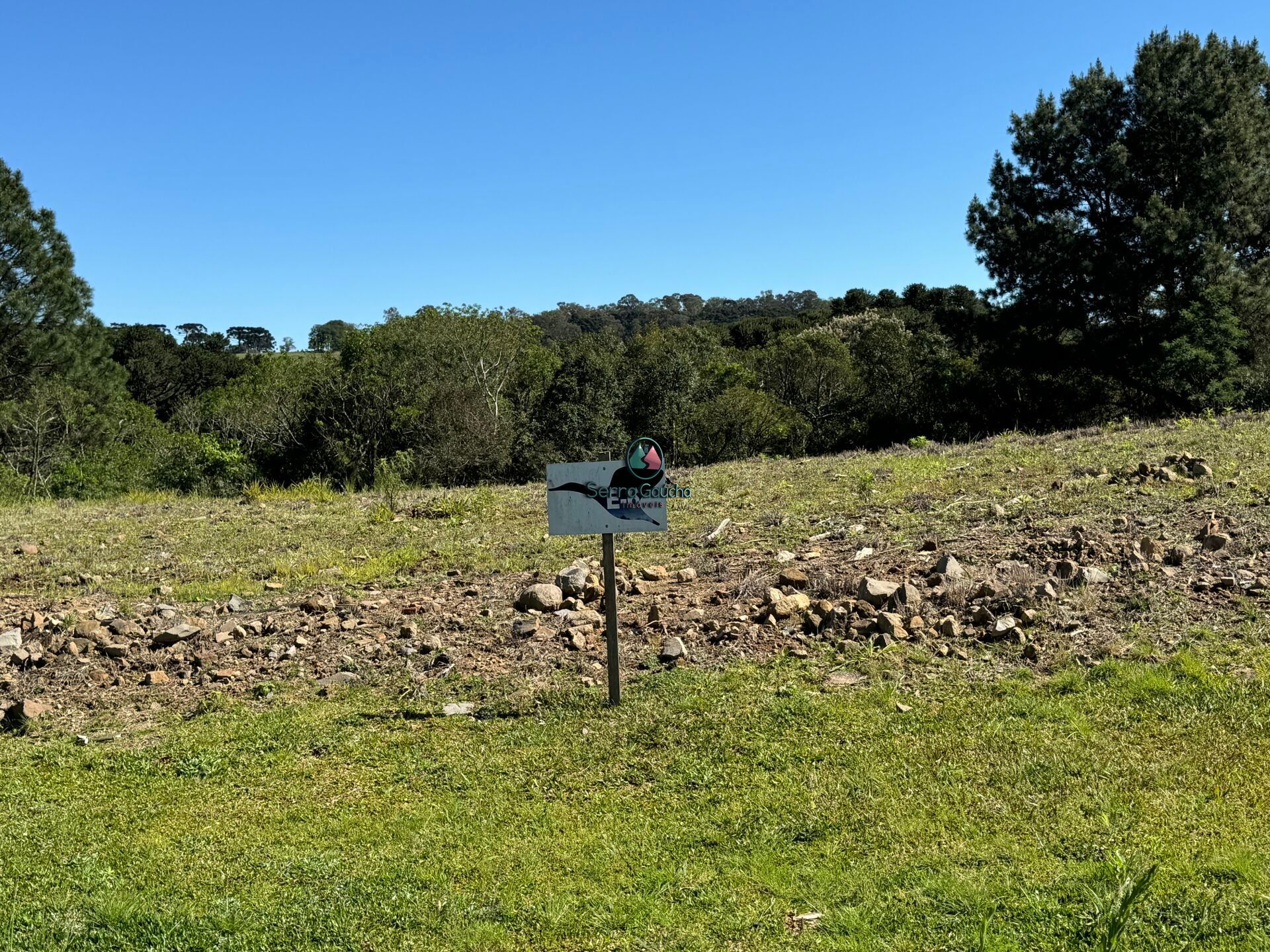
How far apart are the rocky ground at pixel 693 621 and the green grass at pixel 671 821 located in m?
0.53

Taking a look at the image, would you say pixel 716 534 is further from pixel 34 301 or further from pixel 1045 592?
pixel 34 301

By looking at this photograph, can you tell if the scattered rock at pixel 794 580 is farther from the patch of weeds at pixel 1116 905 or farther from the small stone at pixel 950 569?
the patch of weeds at pixel 1116 905

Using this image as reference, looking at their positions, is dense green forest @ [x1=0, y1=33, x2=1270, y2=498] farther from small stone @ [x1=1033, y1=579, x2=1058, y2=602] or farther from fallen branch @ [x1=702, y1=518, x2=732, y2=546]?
small stone @ [x1=1033, y1=579, x2=1058, y2=602]

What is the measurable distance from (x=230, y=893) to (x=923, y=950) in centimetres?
272

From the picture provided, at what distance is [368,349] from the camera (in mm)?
38375

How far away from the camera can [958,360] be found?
31.3 meters

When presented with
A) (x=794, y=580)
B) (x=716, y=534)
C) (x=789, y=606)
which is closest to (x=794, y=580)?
(x=794, y=580)

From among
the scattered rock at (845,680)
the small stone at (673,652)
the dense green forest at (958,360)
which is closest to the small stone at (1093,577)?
the scattered rock at (845,680)

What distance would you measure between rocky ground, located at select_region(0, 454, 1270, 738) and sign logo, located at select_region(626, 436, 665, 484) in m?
1.46

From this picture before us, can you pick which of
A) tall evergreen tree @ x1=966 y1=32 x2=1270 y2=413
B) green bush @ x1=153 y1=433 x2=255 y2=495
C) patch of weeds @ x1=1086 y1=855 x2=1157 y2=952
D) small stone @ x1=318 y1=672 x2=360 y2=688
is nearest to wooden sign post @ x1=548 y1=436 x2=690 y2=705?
small stone @ x1=318 y1=672 x2=360 y2=688

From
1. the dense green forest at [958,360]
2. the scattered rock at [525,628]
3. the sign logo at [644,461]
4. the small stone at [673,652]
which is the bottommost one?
the small stone at [673,652]

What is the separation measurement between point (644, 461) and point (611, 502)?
32 cm

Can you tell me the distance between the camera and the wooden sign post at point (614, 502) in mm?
5766

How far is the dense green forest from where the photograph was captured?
25547mm
